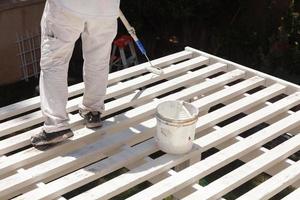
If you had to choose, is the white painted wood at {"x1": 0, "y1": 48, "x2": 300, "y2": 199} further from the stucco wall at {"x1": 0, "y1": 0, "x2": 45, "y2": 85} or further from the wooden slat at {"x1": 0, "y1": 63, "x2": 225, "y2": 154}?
the stucco wall at {"x1": 0, "y1": 0, "x2": 45, "y2": 85}

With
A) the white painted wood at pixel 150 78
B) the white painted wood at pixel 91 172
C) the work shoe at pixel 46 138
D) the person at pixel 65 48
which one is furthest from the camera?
the white painted wood at pixel 150 78

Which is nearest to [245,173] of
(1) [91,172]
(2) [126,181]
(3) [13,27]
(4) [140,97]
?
(2) [126,181]

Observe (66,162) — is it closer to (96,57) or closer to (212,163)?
(96,57)

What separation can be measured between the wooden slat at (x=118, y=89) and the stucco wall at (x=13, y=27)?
1201mm

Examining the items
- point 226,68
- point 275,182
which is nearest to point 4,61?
point 226,68

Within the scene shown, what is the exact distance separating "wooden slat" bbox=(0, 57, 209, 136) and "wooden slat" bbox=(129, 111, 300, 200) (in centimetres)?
59

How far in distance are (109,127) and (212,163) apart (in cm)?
48

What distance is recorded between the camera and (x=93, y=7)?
2016 mm

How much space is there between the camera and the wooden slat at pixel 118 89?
2.29 meters

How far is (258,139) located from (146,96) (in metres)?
0.61

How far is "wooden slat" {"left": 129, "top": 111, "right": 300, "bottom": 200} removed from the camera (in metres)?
1.93

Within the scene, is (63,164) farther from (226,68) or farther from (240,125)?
(226,68)

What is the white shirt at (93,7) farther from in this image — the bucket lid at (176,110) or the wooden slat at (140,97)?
the wooden slat at (140,97)

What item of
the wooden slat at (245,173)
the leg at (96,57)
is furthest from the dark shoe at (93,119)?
the wooden slat at (245,173)
